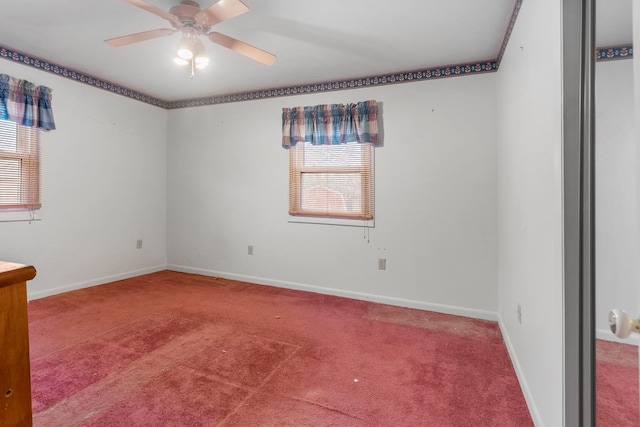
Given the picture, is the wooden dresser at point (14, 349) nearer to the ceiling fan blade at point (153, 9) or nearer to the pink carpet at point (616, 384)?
the pink carpet at point (616, 384)

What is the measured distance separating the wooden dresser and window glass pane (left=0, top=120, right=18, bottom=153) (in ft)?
10.8

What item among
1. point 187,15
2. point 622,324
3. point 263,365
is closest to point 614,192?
point 622,324

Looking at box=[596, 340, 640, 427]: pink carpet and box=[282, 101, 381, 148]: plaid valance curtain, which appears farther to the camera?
box=[282, 101, 381, 148]: plaid valance curtain

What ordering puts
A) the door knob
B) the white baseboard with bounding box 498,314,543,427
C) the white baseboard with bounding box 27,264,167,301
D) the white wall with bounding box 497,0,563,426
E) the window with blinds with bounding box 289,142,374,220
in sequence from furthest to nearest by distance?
1. the window with blinds with bounding box 289,142,374,220
2. the white baseboard with bounding box 27,264,167,301
3. the white baseboard with bounding box 498,314,543,427
4. the white wall with bounding box 497,0,563,426
5. the door knob

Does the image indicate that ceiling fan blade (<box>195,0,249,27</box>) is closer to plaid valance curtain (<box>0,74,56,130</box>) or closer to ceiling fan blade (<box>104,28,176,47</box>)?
ceiling fan blade (<box>104,28,176,47</box>)

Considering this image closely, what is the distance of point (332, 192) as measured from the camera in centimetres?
366

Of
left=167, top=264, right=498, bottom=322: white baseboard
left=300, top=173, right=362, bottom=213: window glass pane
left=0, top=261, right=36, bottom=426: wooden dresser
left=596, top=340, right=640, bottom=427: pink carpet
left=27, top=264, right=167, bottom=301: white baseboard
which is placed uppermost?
left=300, top=173, right=362, bottom=213: window glass pane

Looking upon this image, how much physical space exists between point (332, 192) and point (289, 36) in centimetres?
163

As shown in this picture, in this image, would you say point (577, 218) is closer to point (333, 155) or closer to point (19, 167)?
point (333, 155)

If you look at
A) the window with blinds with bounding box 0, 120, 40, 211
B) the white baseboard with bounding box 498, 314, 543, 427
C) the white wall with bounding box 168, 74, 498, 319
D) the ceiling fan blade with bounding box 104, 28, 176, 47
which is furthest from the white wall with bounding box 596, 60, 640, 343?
the window with blinds with bounding box 0, 120, 40, 211

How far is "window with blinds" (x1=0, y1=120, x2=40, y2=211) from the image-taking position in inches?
120

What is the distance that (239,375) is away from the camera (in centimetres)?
201

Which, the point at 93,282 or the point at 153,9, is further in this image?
the point at 93,282

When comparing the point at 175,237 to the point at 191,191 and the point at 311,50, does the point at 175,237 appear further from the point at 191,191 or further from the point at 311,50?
the point at 311,50
